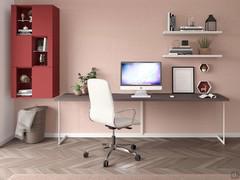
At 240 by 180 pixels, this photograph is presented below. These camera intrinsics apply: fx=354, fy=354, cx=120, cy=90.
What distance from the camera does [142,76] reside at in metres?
5.29

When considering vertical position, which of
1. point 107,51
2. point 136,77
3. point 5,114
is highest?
point 107,51

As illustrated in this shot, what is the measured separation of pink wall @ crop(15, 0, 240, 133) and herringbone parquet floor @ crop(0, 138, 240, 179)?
39 centimetres

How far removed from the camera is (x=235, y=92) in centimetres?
572

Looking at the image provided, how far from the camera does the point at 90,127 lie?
19.2 ft

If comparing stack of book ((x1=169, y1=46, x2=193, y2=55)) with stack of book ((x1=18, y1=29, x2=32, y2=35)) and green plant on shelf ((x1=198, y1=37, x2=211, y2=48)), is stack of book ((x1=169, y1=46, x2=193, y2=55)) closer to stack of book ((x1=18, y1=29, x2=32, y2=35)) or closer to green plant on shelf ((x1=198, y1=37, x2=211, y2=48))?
green plant on shelf ((x1=198, y1=37, x2=211, y2=48))

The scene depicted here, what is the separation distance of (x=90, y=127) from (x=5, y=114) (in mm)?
1358

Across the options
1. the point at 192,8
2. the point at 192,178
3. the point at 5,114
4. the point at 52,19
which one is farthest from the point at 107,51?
the point at 192,178

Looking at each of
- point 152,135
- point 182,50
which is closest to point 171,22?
point 182,50

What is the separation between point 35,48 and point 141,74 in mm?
1752

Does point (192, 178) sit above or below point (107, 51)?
below

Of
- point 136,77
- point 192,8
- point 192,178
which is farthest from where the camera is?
point 192,8

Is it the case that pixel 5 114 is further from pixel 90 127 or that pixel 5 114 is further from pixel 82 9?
pixel 82 9

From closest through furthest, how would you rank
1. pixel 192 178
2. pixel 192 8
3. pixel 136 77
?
pixel 192 178, pixel 136 77, pixel 192 8

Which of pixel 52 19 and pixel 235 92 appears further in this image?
pixel 235 92
